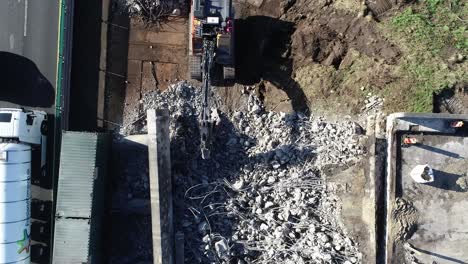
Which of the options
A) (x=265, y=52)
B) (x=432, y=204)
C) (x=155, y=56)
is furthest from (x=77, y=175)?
(x=432, y=204)

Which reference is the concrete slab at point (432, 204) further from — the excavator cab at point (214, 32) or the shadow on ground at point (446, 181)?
the excavator cab at point (214, 32)

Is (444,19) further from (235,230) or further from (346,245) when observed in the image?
(235,230)

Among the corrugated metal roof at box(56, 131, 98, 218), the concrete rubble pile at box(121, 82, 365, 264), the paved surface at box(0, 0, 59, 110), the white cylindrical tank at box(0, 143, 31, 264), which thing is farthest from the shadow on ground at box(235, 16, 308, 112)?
the white cylindrical tank at box(0, 143, 31, 264)

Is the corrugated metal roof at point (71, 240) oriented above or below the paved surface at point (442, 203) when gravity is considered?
below

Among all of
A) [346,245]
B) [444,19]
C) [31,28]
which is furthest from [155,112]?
[444,19]

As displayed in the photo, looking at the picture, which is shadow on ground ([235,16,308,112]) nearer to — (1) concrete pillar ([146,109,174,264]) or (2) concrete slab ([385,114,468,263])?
(1) concrete pillar ([146,109,174,264])

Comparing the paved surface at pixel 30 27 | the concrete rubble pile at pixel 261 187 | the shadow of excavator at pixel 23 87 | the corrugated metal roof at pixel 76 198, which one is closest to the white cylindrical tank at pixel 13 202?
the corrugated metal roof at pixel 76 198
